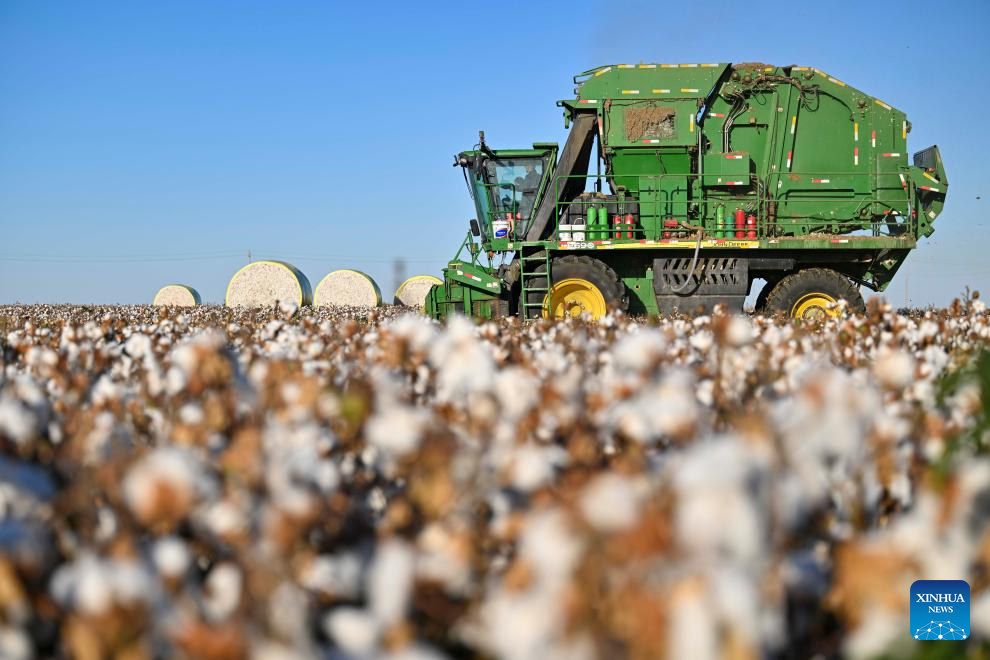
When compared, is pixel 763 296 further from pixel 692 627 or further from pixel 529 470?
pixel 692 627

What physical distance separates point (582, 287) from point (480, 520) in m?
10.8

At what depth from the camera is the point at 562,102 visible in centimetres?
1357

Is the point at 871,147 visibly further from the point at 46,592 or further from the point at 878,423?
A: the point at 46,592

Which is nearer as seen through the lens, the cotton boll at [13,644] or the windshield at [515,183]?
the cotton boll at [13,644]

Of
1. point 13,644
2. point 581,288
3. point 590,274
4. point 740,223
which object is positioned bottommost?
point 13,644

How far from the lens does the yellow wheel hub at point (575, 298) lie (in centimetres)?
1224

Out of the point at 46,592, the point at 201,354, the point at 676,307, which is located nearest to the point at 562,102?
the point at 676,307

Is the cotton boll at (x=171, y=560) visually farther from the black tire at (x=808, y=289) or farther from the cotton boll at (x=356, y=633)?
the black tire at (x=808, y=289)

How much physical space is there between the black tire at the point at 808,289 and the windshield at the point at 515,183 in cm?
449

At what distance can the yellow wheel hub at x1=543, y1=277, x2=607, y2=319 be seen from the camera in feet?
40.2

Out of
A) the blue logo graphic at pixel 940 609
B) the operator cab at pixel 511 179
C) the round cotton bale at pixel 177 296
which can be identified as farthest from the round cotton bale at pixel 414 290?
the blue logo graphic at pixel 940 609

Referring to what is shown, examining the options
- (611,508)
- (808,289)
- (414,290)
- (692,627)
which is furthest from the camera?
(414,290)

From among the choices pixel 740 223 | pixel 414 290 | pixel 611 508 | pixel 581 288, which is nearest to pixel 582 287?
pixel 581 288

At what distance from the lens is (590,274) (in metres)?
12.2
